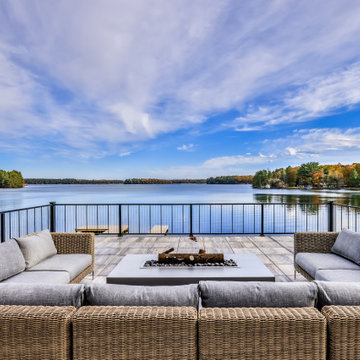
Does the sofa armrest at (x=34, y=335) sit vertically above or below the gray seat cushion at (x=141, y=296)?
below

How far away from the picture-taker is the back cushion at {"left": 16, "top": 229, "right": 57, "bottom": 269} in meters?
2.58

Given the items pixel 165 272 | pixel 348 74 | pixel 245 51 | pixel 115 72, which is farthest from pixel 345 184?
pixel 165 272

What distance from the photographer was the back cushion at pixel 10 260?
2.26 meters

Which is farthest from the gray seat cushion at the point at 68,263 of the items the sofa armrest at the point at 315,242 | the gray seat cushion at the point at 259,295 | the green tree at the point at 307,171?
the green tree at the point at 307,171

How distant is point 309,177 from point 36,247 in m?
29.3

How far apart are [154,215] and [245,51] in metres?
14.5

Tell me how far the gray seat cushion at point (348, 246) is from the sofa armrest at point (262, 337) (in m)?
2.05

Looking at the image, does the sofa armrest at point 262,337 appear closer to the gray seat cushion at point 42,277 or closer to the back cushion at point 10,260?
the gray seat cushion at point 42,277

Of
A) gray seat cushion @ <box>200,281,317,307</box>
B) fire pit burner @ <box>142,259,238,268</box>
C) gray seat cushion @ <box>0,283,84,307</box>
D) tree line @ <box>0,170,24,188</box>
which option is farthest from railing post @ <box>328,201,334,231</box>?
tree line @ <box>0,170,24,188</box>

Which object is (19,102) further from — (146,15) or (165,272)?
(165,272)

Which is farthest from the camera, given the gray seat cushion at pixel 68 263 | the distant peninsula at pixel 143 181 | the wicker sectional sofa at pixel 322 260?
the distant peninsula at pixel 143 181

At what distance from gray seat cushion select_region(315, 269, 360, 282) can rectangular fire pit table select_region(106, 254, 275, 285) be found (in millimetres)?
540

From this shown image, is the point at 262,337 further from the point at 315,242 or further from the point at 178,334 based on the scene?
the point at 315,242

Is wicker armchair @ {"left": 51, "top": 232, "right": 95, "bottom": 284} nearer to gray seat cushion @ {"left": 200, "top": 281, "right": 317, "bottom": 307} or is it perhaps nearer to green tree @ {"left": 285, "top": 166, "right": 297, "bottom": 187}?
gray seat cushion @ {"left": 200, "top": 281, "right": 317, "bottom": 307}
